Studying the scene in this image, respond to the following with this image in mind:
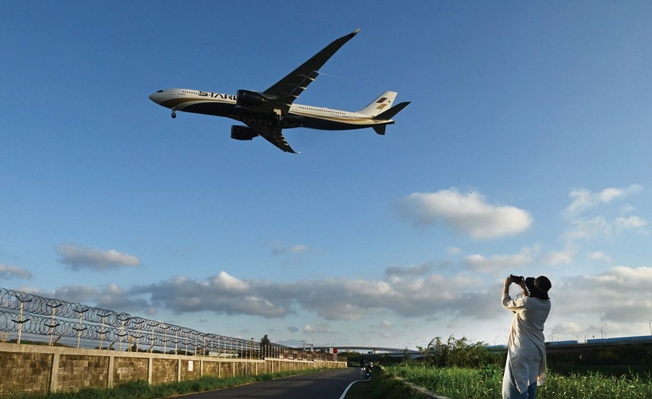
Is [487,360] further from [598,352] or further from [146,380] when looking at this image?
[598,352]

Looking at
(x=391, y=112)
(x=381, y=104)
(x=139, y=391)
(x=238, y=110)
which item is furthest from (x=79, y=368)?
(x=381, y=104)

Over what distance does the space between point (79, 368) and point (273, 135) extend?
18.9m

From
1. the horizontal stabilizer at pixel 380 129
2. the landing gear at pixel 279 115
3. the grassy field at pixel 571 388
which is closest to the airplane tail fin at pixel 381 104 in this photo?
the horizontal stabilizer at pixel 380 129

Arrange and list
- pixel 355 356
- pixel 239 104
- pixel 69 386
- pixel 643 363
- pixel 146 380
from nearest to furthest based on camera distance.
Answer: pixel 69 386 < pixel 146 380 < pixel 239 104 < pixel 643 363 < pixel 355 356

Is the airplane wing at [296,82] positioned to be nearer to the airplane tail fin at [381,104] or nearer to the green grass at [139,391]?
the airplane tail fin at [381,104]

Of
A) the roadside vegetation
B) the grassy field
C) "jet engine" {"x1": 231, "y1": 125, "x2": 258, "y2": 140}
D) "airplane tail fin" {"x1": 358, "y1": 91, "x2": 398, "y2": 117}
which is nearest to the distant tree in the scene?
the roadside vegetation

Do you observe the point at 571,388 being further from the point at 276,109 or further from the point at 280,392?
the point at 276,109

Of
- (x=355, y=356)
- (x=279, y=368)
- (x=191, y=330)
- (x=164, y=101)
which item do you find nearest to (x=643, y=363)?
(x=279, y=368)

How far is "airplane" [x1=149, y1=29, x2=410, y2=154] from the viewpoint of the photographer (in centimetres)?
2916

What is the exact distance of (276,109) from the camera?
31.0m

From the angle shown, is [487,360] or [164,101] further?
[164,101]

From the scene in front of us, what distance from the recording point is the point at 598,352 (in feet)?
218

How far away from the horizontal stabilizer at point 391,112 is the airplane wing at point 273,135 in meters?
6.21

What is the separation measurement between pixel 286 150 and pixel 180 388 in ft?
58.9
